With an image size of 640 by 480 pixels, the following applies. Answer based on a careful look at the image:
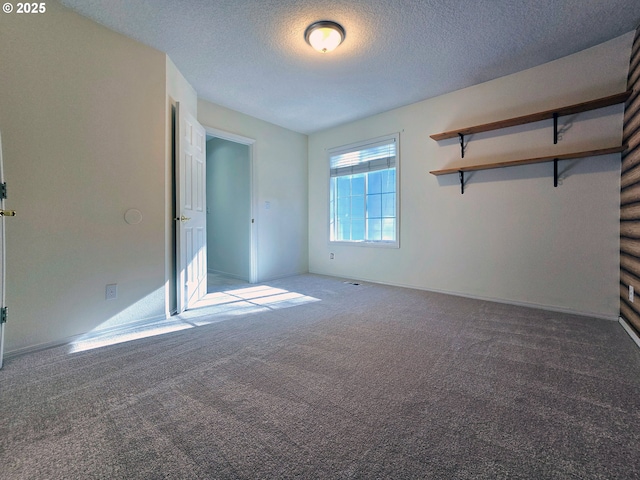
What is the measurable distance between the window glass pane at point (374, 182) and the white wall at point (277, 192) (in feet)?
4.36

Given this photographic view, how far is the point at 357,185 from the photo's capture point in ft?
15.6

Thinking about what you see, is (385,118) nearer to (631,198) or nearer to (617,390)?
(631,198)

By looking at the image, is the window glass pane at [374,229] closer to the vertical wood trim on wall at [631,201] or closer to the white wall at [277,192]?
the white wall at [277,192]

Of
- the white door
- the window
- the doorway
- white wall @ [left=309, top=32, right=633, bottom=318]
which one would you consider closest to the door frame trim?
the doorway

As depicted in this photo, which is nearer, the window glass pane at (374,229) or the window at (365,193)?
the window at (365,193)

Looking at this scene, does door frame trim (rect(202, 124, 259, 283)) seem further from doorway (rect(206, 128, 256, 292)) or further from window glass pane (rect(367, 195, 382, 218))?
window glass pane (rect(367, 195, 382, 218))

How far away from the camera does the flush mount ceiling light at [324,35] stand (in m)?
2.34

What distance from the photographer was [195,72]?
3.11m

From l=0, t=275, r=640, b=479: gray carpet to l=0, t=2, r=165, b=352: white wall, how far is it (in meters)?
0.47

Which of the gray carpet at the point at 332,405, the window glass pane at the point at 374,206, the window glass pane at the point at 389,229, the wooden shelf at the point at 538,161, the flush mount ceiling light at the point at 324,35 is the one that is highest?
the flush mount ceiling light at the point at 324,35

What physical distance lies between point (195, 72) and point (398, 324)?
3.44 m

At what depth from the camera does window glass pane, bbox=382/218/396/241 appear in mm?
4266

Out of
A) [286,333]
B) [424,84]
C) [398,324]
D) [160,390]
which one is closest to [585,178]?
[424,84]

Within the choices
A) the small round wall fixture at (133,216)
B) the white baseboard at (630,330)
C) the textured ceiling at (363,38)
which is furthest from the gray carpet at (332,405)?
the textured ceiling at (363,38)
